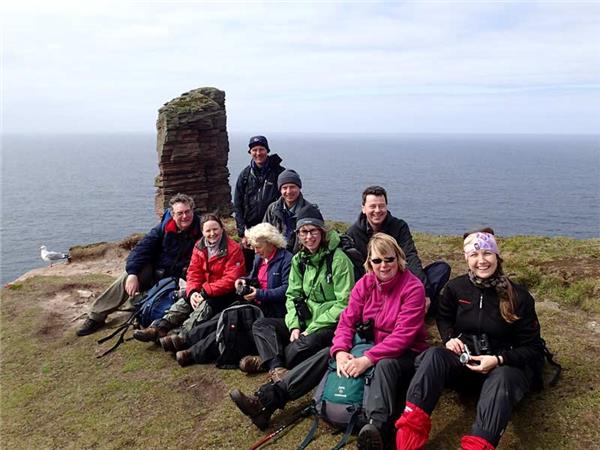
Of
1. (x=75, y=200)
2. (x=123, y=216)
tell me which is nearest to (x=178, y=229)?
(x=123, y=216)

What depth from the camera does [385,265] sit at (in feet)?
22.9

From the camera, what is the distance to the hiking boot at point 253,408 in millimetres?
7020

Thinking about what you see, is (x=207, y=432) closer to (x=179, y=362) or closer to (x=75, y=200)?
(x=179, y=362)

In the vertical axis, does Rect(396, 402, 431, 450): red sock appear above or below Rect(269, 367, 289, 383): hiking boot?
above

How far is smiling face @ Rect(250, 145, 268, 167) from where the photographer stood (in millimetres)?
12198

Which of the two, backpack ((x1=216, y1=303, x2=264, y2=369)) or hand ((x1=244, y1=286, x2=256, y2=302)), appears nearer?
backpack ((x1=216, y1=303, x2=264, y2=369))

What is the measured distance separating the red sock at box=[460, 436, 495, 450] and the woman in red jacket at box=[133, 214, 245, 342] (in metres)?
5.48

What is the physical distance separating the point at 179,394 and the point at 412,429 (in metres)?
4.57

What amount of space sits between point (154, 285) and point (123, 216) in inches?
3528

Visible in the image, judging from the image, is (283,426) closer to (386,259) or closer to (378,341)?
(378,341)

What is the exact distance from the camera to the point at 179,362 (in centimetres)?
974

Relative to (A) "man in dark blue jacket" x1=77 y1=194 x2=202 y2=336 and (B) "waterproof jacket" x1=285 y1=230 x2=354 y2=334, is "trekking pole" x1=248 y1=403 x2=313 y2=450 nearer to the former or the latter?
(B) "waterproof jacket" x1=285 y1=230 x2=354 y2=334

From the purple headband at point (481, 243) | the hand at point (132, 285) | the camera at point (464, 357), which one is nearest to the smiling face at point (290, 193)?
the hand at point (132, 285)

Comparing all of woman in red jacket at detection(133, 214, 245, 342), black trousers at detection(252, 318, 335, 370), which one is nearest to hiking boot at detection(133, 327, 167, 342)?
woman in red jacket at detection(133, 214, 245, 342)
